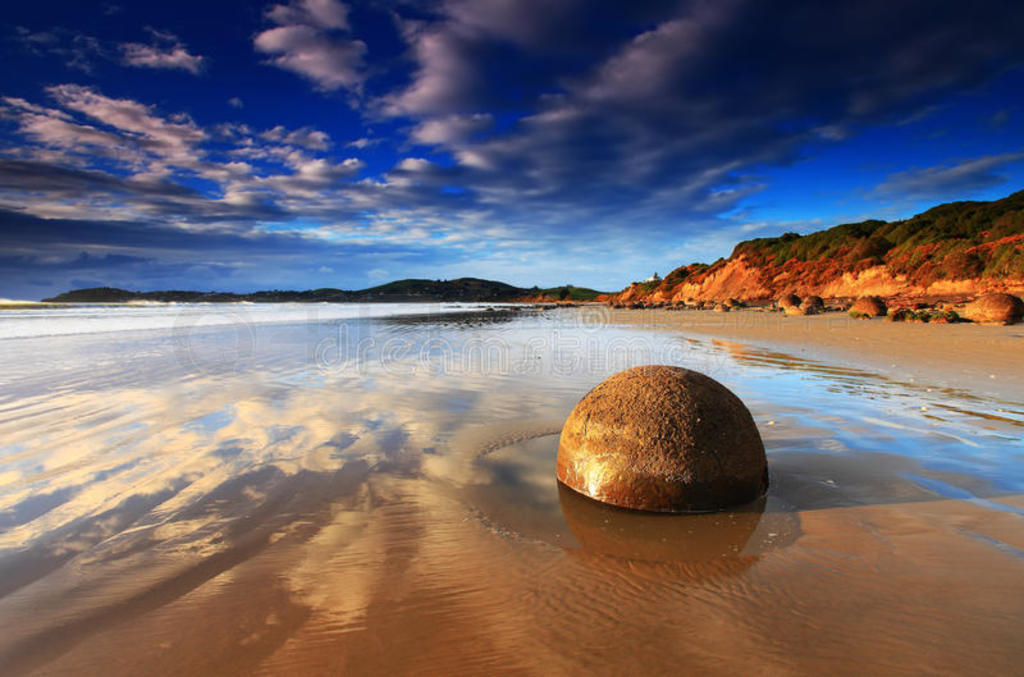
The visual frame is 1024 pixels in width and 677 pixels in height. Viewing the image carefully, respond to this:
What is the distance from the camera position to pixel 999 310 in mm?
18047

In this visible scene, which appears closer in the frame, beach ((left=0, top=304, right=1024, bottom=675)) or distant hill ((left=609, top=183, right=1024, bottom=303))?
beach ((left=0, top=304, right=1024, bottom=675))

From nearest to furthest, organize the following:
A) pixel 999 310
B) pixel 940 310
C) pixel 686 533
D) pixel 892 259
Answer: pixel 686 533
pixel 999 310
pixel 940 310
pixel 892 259

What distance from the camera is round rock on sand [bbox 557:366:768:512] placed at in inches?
153

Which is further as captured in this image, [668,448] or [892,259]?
[892,259]

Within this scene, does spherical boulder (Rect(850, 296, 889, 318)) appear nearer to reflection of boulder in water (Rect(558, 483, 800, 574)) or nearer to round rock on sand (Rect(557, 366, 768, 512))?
round rock on sand (Rect(557, 366, 768, 512))

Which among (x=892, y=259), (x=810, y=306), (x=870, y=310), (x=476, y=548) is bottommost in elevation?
(x=476, y=548)

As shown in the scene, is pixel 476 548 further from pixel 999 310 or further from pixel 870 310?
pixel 870 310

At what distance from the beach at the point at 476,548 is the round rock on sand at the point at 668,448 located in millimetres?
194

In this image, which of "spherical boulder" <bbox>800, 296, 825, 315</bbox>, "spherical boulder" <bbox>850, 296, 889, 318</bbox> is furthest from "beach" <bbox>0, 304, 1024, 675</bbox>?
"spherical boulder" <bbox>800, 296, 825, 315</bbox>

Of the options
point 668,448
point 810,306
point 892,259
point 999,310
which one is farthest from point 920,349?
point 892,259

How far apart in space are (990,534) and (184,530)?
5.95 metres

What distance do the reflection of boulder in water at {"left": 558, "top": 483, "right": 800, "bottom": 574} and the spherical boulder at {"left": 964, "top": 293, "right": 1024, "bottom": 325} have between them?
2136cm

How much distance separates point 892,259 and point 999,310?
2286 centimetres

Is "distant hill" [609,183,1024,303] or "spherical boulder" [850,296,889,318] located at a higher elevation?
"distant hill" [609,183,1024,303]
